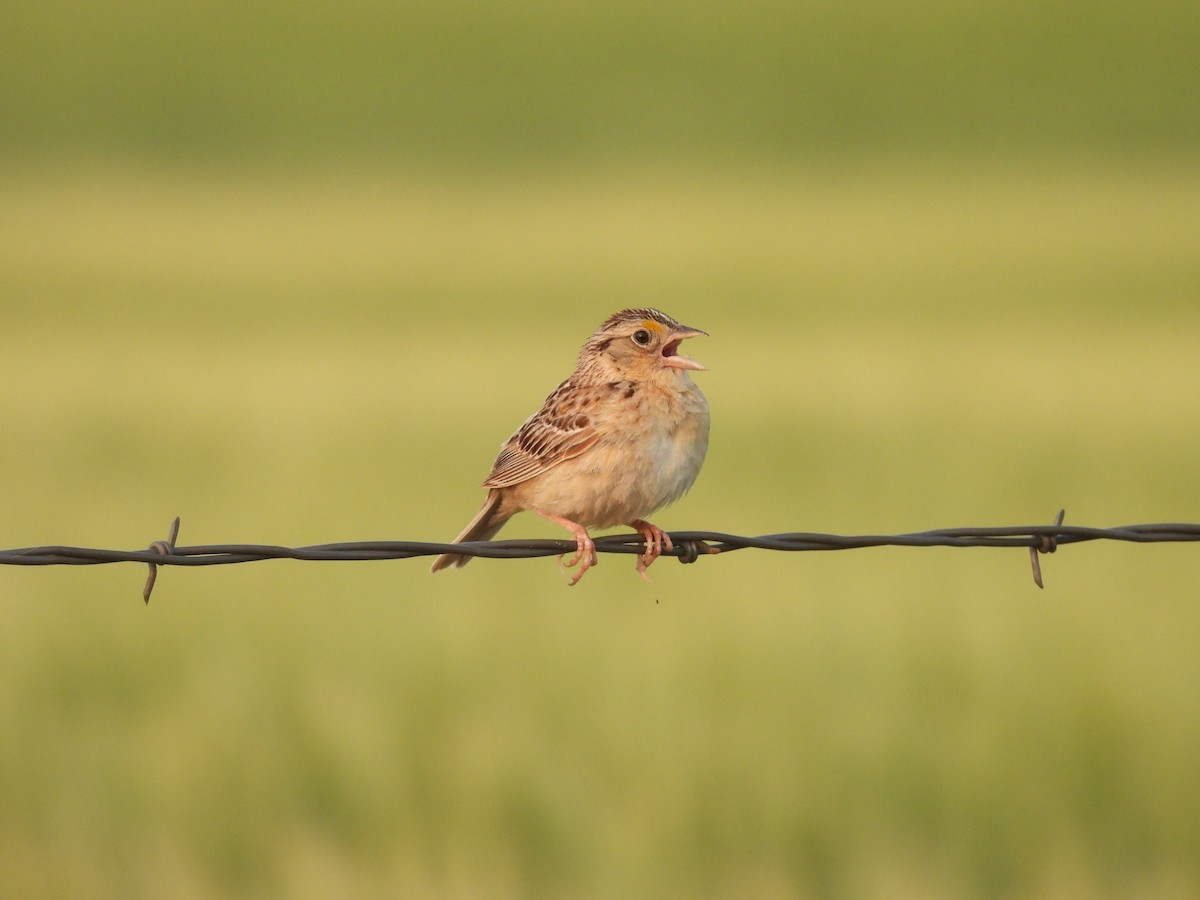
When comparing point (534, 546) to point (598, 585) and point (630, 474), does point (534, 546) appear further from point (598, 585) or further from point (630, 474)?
point (598, 585)

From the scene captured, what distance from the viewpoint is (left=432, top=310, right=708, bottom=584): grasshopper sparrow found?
5672 mm

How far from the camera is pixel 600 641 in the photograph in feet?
30.2

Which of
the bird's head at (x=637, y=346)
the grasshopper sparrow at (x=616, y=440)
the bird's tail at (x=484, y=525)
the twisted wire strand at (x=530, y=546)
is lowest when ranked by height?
the twisted wire strand at (x=530, y=546)

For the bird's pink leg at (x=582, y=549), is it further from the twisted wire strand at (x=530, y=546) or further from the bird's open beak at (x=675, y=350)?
the bird's open beak at (x=675, y=350)

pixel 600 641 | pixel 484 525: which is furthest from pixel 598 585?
pixel 484 525

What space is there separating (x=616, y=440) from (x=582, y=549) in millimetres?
649

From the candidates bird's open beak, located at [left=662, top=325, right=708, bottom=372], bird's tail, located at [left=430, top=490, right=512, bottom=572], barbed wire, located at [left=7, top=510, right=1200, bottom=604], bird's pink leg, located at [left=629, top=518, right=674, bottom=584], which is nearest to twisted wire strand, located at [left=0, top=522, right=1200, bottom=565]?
barbed wire, located at [left=7, top=510, right=1200, bottom=604]

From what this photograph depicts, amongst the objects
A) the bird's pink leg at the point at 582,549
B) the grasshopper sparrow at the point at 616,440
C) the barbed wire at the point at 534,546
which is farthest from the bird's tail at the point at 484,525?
the barbed wire at the point at 534,546

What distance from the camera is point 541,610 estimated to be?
9.69m

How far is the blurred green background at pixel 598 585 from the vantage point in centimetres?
750

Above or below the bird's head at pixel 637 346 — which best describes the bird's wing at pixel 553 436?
below

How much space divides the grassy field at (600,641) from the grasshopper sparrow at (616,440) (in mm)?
2082

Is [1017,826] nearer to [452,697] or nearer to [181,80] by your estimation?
[452,697]

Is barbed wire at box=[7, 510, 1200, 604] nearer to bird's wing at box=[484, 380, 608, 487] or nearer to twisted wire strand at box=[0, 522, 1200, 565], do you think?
twisted wire strand at box=[0, 522, 1200, 565]
